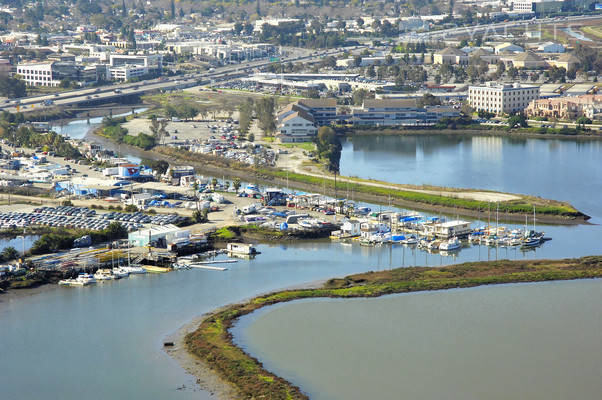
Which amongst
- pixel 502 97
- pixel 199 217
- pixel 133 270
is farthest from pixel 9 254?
pixel 502 97

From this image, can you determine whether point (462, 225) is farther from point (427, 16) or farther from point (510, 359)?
point (427, 16)

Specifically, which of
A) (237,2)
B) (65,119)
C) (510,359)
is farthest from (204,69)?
(510,359)

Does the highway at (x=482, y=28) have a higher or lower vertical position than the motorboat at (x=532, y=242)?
higher

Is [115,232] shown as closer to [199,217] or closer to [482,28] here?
[199,217]

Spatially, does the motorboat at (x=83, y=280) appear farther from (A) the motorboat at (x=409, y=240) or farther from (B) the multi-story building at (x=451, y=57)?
(B) the multi-story building at (x=451, y=57)

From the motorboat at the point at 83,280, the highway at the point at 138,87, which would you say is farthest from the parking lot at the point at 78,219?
the highway at the point at 138,87
